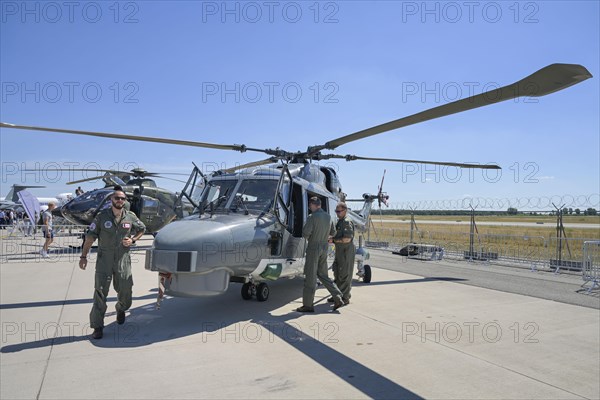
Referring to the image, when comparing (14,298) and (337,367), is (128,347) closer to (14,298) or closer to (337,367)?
(337,367)

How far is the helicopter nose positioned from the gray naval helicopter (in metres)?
0.01

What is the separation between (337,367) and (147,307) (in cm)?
383

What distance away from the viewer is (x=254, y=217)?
6215 mm

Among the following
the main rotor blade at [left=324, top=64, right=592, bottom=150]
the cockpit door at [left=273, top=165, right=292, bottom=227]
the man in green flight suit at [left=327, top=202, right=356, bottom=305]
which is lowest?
the man in green flight suit at [left=327, top=202, right=356, bottom=305]

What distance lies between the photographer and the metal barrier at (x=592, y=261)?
9797mm

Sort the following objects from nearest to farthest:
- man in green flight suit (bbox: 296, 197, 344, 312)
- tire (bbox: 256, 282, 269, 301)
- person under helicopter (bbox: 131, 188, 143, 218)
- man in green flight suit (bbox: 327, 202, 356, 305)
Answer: man in green flight suit (bbox: 296, 197, 344, 312), tire (bbox: 256, 282, 269, 301), man in green flight suit (bbox: 327, 202, 356, 305), person under helicopter (bbox: 131, 188, 143, 218)

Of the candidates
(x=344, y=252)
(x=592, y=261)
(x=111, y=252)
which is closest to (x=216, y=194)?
(x=111, y=252)

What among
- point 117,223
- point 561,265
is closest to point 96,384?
point 117,223

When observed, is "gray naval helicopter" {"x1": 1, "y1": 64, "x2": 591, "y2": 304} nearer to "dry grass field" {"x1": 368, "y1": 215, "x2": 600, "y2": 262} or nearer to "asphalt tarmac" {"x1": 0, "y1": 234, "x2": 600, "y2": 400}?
"asphalt tarmac" {"x1": 0, "y1": 234, "x2": 600, "y2": 400}

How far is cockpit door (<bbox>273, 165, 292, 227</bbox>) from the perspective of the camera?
21.4 ft

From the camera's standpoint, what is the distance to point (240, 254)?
5652 millimetres

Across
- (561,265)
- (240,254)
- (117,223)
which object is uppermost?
(117,223)

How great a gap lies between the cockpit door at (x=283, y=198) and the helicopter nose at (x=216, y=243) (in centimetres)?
60

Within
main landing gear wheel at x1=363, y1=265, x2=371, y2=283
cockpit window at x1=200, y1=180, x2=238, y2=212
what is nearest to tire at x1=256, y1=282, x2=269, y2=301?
cockpit window at x1=200, y1=180, x2=238, y2=212
